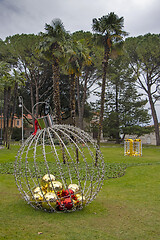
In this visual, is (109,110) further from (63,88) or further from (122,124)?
(63,88)

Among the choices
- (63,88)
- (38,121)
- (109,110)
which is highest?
(63,88)

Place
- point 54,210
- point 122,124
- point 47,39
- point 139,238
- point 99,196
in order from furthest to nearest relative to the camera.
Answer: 1. point 122,124
2. point 47,39
3. point 99,196
4. point 54,210
5. point 139,238

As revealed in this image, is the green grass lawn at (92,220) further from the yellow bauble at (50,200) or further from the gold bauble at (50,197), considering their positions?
the gold bauble at (50,197)

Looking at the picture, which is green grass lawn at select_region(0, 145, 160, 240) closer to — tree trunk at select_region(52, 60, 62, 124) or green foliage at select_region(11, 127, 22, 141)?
tree trunk at select_region(52, 60, 62, 124)

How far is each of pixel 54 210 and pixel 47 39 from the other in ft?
39.1

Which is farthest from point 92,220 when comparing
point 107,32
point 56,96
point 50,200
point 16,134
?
point 16,134

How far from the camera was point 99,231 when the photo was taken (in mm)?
4352

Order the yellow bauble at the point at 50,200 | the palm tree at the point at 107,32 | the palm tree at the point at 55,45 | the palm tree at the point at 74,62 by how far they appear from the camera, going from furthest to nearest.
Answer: the palm tree at the point at 74,62
the palm tree at the point at 55,45
the palm tree at the point at 107,32
the yellow bauble at the point at 50,200

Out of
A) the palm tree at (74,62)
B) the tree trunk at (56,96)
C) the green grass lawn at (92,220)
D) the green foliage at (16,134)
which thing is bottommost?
the green grass lawn at (92,220)

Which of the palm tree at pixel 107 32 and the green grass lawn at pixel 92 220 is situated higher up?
the palm tree at pixel 107 32

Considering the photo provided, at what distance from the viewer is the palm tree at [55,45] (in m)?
14.9


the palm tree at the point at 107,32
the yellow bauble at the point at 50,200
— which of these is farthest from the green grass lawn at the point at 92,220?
the palm tree at the point at 107,32

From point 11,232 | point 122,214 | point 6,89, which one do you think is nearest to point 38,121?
point 11,232

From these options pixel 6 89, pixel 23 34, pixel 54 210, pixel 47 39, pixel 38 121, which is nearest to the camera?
pixel 54 210
